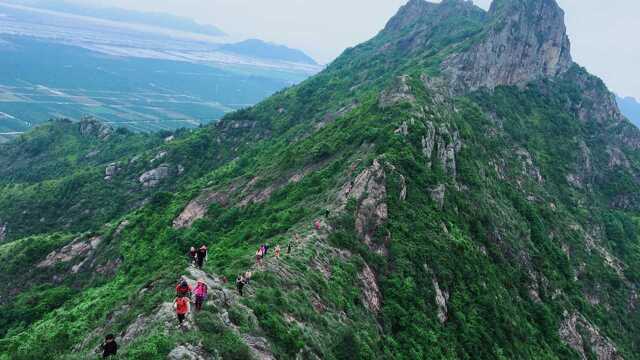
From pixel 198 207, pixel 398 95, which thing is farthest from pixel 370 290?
pixel 398 95

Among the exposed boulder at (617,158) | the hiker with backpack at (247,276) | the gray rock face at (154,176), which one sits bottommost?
the gray rock face at (154,176)

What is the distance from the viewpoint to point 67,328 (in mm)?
41250

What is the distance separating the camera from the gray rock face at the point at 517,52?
13638 cm

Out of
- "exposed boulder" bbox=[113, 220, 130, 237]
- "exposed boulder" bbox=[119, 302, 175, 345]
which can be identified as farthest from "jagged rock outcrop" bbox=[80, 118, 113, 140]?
"exposed boulder" bbox=[119, 302, 175, 345]

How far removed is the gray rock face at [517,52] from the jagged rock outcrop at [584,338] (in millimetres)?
73488

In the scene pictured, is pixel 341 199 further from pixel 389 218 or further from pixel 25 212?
pixel 25 212

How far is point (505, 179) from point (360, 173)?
47322 millimetres

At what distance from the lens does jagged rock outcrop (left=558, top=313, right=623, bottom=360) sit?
6400 centimetres

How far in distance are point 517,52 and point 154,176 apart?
349 ft

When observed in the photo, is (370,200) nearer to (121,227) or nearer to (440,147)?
(440,147)

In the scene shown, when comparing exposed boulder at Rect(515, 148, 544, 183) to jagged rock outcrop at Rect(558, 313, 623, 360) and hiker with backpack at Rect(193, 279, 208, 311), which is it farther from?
hiker with backpack at Rect(193, 279, 208, 311)

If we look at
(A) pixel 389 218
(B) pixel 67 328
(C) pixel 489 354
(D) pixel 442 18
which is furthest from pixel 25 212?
(D) pixel 442 18

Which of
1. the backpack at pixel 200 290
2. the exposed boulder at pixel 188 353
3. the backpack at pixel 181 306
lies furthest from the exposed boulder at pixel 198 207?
the exposed boulder at pixel 188 353

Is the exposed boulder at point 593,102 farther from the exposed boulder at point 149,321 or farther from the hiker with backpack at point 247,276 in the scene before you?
the exposed boulder at point 149,321
